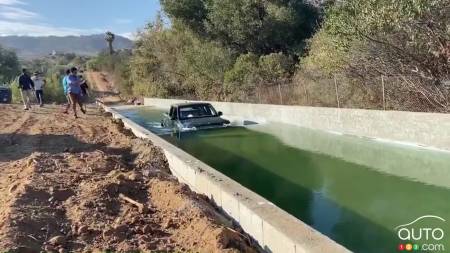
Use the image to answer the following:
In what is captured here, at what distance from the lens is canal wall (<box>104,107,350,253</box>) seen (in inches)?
185

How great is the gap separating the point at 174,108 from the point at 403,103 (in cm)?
787

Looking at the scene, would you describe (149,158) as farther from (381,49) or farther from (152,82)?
(152,82)

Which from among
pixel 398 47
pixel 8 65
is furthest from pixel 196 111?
pixel 8 65

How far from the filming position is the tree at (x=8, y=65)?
75.2m

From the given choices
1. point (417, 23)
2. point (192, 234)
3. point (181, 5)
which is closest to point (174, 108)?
point (417, 23)

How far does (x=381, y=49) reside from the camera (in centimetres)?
1469

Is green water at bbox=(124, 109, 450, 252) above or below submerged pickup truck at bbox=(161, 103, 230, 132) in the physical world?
below

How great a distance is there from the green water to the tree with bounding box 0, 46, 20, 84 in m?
69.1

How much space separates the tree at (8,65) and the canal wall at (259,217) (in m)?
72.0

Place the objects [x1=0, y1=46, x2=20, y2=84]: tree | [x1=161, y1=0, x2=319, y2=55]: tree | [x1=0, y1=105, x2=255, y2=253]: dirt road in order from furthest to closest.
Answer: [x1=0, y1=46, x2=20, y2=84]: tree
[x1=161, y1=0, x2=319, y2=55]: tree
[x1=0, y1=105, x2=255, y2=253]: dirt road

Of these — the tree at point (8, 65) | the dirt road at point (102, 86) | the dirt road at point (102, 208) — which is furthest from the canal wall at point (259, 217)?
the tree at point (8, 65)

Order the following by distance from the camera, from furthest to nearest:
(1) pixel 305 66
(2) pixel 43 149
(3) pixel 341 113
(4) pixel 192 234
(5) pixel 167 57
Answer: (5) pixel 167 57, (1) pixel 305 66, (3) pixel 341 113, (2) pixel 43 149, (4) pixel 192 234

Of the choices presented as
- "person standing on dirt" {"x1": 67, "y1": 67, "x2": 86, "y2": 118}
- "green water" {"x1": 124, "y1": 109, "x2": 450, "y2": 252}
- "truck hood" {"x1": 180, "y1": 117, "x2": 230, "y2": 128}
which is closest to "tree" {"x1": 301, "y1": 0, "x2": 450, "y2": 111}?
"green water" {"x1": 124, "y1": 109, "x2": 450, "y2": 252}

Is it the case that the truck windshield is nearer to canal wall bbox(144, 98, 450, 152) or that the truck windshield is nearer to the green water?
the green water
